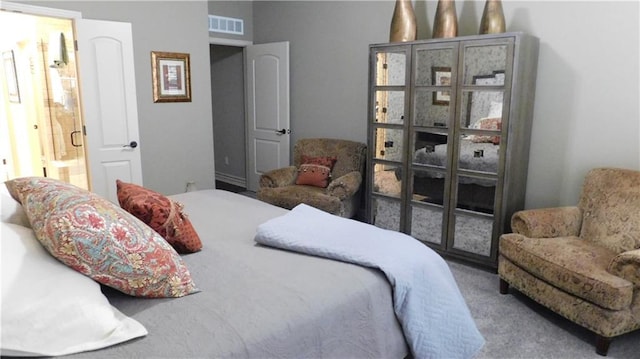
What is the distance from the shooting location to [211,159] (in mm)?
4953

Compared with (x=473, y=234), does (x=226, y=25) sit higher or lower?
higher

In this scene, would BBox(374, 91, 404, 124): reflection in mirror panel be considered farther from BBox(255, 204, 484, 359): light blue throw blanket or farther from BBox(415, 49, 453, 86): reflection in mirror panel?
BBox(255, 204, 484, 359): light blue throw blanket

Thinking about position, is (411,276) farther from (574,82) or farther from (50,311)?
(574,82)

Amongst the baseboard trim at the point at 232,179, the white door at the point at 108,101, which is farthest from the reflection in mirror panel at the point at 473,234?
the baseboard trim at the point at 232,179

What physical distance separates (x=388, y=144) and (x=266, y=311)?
2.76m

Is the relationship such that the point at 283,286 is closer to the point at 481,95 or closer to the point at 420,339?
the point at 420,339

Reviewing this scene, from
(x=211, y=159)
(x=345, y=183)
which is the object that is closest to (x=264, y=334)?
(x=345, y=183)

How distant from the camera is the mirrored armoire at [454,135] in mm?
3199

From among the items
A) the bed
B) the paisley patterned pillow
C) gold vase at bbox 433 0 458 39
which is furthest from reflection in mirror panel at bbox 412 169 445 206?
the paisley patterned pillow

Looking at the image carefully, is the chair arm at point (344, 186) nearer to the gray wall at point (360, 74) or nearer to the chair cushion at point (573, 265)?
the gray wall at point (360, 74)

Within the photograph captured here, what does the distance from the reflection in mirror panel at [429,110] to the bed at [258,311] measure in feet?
7.04

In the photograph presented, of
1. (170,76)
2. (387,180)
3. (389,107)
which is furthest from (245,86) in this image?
(387,180)

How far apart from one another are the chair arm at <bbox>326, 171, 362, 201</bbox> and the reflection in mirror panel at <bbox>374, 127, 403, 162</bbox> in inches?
13.7

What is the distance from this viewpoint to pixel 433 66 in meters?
3.49
